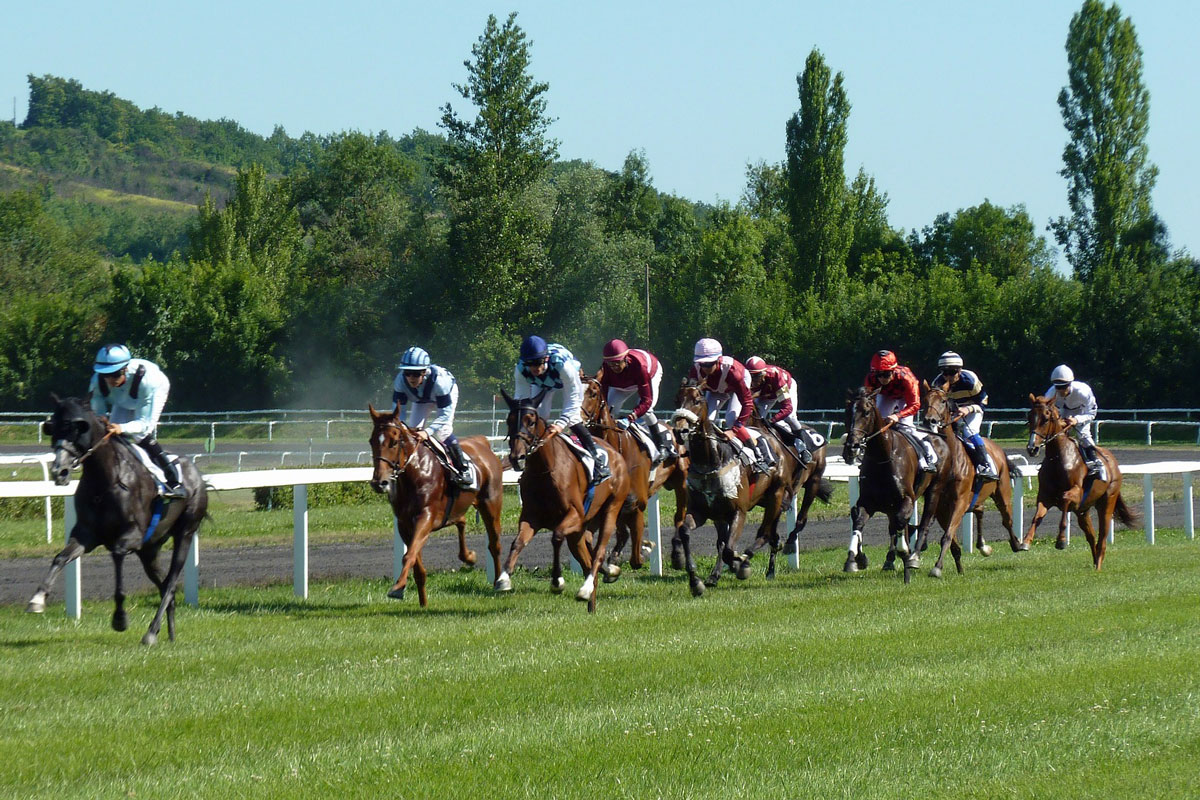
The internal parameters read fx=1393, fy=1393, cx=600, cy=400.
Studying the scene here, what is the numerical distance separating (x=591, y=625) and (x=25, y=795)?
5657 millimetres

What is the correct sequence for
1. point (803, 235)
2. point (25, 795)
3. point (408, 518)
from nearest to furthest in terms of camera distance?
point (25, 795) < point (408, 518) < point (803, 235)

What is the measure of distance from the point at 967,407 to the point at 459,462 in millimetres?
7126

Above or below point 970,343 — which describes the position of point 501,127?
Result: above

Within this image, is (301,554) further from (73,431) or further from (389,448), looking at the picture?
(73,431)

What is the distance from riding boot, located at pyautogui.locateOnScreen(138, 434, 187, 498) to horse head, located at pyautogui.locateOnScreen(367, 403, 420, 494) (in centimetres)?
166

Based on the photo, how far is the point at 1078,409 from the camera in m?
17.0

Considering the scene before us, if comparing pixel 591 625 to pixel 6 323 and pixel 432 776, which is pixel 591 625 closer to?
pixel 432 776

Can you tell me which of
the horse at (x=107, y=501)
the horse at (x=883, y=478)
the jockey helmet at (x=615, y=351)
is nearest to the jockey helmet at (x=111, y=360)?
the horse at (x=107, y=501)

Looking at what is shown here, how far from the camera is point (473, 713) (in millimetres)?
7176

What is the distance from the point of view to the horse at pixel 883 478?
47.0ft

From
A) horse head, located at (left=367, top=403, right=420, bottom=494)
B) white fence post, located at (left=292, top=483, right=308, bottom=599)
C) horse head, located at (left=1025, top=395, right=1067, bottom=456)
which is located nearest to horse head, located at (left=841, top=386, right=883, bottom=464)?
horse head, located at (left=1025, top=395, right=1067, bottom=456)

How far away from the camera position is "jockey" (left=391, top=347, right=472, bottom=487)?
41.2 feet

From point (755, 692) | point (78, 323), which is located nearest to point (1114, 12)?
point (78, 323)

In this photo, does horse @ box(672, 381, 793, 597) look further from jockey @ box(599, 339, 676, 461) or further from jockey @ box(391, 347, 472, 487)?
jockey @ box(391, 347, 472, 487)
